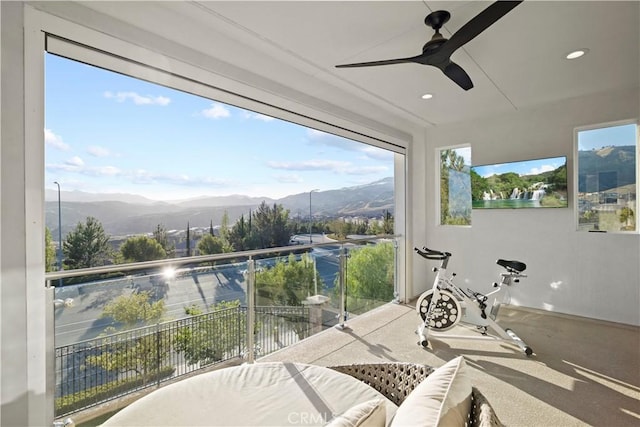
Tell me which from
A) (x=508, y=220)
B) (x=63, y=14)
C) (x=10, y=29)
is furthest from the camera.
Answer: (x=508, y=220)

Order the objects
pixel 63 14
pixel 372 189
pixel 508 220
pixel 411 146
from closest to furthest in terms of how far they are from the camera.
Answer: pixel 63 14 → pixel 508 220 → pixel 411 146 → pixel 372 189

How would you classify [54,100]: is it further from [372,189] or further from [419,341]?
[372,189]

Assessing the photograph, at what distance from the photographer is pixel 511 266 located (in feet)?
10.1

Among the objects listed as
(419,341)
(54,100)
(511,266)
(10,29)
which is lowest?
(419,341)

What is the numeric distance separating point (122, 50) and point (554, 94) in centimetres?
441

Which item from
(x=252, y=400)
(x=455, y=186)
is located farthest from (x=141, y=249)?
(x=455, y=186)

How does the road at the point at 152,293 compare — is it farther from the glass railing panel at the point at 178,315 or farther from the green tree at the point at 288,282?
the green tree at the point at 288,282

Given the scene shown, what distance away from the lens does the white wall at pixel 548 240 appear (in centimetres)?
347

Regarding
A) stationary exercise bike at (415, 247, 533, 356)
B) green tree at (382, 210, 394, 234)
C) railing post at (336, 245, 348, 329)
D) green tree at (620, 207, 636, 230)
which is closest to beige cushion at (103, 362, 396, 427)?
stationary exercise bike at (415, 247, 533, 356)

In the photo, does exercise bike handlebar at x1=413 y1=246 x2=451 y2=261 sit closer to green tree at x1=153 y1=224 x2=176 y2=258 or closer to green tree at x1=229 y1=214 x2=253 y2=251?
green tree at x1=229 y1=214 x2=253 y2=251

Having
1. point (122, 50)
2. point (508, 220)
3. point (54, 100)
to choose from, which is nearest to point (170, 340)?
point (54, 100)

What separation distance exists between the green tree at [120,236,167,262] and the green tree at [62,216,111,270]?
0.56 ft

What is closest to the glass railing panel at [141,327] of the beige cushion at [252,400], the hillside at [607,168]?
the beige cushion at [252,400]

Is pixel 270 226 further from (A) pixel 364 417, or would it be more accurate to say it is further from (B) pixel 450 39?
(A) pixel 364 417
